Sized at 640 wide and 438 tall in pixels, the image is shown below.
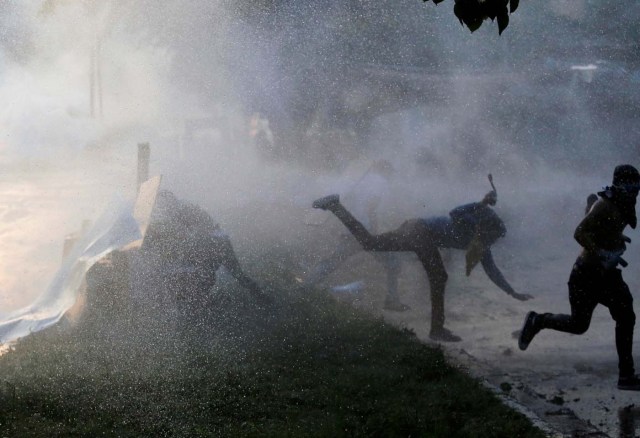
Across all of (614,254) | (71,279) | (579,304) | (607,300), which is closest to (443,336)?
(579,304)

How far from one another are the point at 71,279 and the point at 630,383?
5752mm

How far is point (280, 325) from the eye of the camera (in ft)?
24.6

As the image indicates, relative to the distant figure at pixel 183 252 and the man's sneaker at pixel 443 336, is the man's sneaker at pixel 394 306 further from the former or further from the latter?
the distant figure at pixel 183 252

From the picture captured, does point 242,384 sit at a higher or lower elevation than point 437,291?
lower

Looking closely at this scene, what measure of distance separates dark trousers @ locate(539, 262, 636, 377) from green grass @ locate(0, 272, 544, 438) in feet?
3.39

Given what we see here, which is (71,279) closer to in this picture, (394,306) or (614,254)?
(394,306)

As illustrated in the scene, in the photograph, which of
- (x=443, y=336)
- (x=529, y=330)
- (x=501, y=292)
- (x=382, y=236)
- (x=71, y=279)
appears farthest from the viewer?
(x=501, y=292)

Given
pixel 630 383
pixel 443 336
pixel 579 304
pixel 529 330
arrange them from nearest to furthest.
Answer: pixel 630 383, pixel 579 304, pixel 529 330, pixel 443 336

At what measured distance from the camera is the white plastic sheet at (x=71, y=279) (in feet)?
24.4

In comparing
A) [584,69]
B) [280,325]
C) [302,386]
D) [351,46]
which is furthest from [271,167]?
[302,386]

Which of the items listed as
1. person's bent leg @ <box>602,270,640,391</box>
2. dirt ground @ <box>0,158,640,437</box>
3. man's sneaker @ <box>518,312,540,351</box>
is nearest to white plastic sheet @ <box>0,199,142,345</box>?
dirt ground @ <box>0,158,640,437</box>

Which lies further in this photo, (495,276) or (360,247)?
(360,247)

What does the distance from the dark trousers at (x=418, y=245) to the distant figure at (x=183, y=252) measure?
160 cm

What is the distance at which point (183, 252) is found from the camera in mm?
7844
